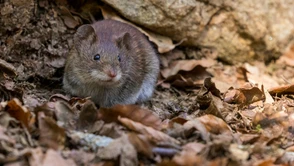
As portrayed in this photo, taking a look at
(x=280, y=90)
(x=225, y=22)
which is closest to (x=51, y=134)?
(x=280, y=90)

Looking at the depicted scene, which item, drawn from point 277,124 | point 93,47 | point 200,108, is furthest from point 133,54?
point 277,124

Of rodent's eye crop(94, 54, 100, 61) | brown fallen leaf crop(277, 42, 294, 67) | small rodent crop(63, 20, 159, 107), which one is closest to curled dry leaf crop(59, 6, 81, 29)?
small rodent crop(63, 20, 159, 107)

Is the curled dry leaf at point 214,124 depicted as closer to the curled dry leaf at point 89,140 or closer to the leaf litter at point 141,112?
the leaf litter at point 141,112

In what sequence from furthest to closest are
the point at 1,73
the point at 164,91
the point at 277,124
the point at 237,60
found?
the point at 237,60
the point at 164,91
the point at 1,73
the point at 277,124

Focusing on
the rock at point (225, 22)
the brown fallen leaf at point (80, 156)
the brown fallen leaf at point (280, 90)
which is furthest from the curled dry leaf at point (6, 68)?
the brown fallen leaf at point (280, 90)

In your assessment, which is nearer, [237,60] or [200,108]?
[200,108]

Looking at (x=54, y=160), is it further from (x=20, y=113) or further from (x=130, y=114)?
(x=130, y=114)

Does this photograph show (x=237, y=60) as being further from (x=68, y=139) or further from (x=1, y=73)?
(x=68, y=139)
